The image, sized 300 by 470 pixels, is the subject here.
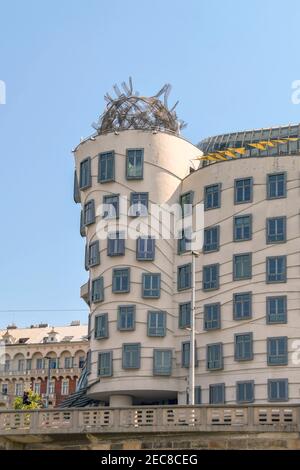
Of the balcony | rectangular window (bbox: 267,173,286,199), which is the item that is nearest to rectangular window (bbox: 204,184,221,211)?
rectangular window (bbox: 267,173,286,199)

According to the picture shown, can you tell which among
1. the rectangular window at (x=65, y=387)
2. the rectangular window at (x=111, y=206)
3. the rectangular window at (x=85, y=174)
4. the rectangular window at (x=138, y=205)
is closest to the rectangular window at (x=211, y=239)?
the rectangular window at (x=138, y=205)

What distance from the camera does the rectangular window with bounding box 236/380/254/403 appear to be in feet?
221

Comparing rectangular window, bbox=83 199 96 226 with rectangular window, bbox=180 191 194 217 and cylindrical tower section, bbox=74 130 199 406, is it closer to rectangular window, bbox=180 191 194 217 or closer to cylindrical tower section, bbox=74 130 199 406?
cylindrical tower section, bbox=74 130 199 406

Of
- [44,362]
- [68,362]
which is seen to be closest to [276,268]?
[68,362]

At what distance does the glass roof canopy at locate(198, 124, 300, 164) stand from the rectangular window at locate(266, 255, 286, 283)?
1067 centimetres

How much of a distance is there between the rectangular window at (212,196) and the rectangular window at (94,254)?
8.79 m

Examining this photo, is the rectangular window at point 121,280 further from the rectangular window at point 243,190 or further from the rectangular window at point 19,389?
the rectangular window at point 19,389

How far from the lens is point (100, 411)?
48.4m

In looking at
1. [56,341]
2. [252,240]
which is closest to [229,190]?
[252,240]

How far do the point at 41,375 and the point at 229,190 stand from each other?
206ft

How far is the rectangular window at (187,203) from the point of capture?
244 feet
